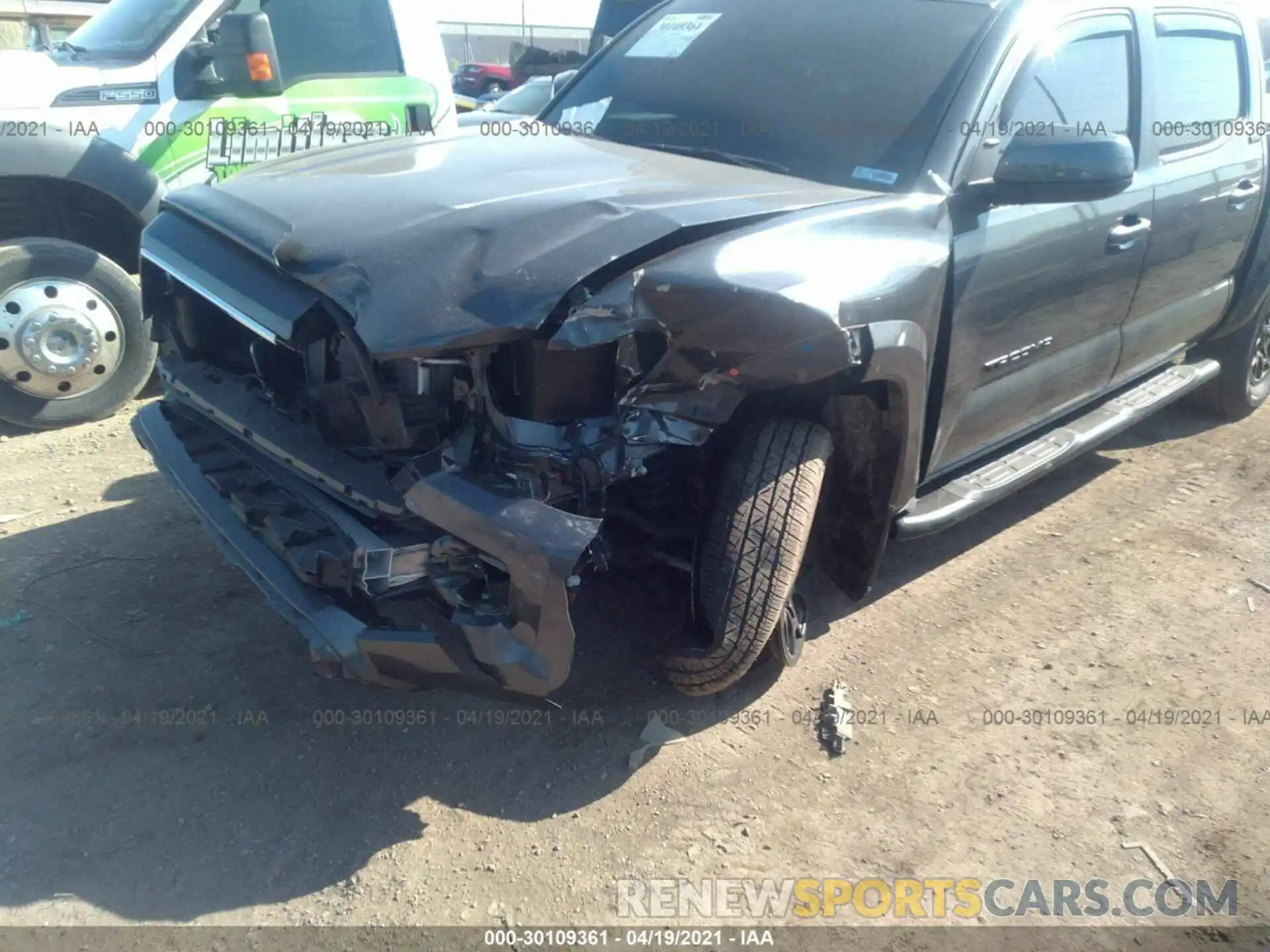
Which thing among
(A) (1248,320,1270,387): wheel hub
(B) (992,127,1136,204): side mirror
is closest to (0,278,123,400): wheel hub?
(B) (992,127,1136,204): side mirror

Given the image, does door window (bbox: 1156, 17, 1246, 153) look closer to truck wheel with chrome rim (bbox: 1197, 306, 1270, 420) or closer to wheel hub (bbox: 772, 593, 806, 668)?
truck wheel with chrome rim (bbox: 1197, 306, 1270, 420)

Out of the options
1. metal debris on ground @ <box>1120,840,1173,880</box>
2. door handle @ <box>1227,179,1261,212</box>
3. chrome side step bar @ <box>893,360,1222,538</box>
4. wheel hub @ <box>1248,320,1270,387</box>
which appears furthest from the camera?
wheel hub @ <box>1248,320,1270,387</box>

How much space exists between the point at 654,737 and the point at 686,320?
125cm

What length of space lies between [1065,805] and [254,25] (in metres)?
4.30

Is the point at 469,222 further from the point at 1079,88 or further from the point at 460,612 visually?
the point at 1079,88

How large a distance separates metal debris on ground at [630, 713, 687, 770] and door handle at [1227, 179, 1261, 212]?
3.22m

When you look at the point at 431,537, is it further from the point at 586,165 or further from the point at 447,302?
the point at 586,165

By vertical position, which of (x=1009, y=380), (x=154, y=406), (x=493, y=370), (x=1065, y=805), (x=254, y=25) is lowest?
(x=1065, y=805)

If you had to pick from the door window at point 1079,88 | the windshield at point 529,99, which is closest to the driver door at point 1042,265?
the door window at point 1079,88

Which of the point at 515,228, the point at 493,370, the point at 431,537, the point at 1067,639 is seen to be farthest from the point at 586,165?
the point at 1067,639

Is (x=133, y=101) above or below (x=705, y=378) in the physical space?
above

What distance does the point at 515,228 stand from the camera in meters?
2.34

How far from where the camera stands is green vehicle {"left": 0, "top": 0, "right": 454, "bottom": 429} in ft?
14.5

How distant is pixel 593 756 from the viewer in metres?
2.76
